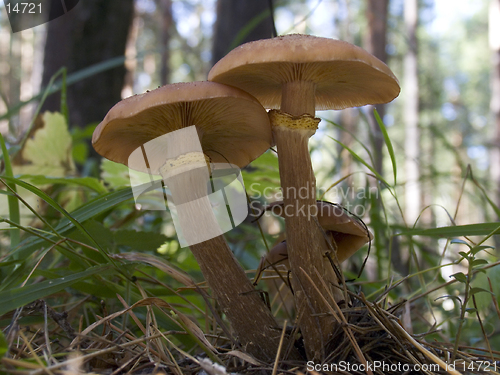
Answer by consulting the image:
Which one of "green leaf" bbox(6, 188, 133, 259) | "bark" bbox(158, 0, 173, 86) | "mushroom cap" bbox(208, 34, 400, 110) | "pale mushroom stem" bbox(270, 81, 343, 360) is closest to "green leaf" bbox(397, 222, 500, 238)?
"pale mushroom stem" bbox(270, 81, 343, 360)

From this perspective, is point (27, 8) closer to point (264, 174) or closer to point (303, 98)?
point (264, 174)

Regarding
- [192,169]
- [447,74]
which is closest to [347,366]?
[192,169]

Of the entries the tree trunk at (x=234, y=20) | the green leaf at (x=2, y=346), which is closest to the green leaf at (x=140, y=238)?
the green leaf at (x=2, y=346)

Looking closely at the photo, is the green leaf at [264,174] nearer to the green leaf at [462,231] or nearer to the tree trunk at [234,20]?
the green leaf at [462,231]

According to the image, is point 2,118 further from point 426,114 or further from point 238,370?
point 426,114

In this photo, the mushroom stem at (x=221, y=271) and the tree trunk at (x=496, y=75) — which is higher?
the tree trunk at (x=496, y=75)

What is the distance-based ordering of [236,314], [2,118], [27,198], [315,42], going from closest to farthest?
[315,42]
[236,314]
[27,198]
[2,118]

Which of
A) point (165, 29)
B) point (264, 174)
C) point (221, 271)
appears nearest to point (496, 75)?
point (264, 174)

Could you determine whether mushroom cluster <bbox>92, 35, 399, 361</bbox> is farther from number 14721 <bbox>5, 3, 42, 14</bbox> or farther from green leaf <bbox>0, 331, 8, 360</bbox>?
number 14721 <bbox>5, 3, 42, 14</bbox>
